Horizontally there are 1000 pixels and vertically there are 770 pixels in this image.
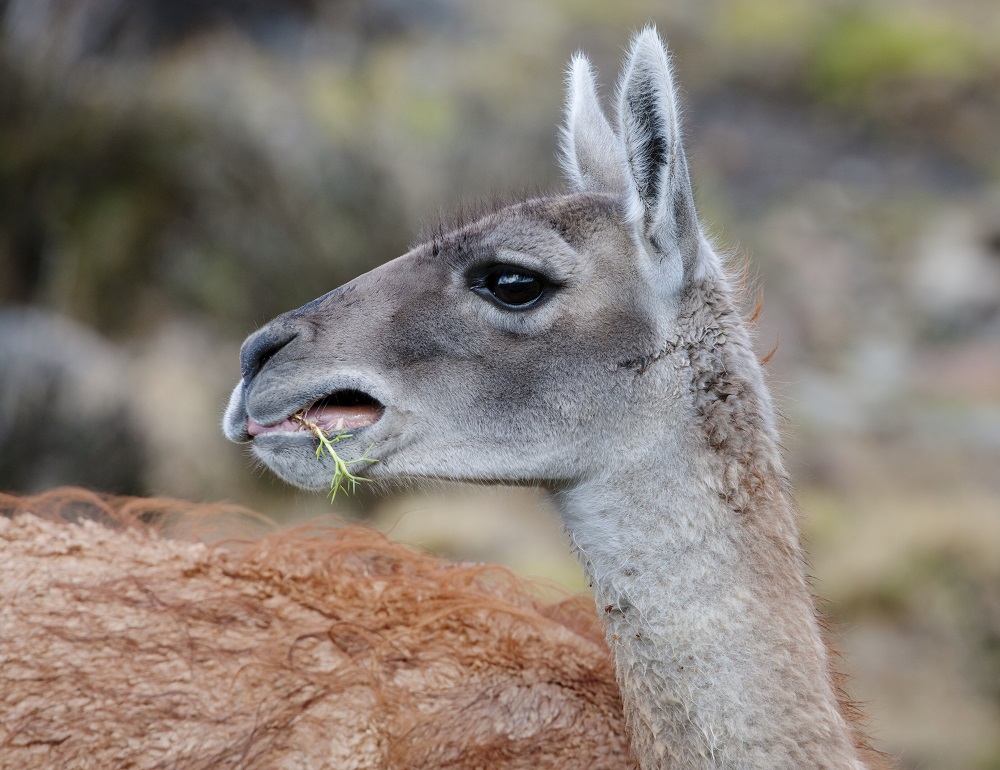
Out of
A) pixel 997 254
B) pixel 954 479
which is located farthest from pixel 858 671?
pixel 997 254

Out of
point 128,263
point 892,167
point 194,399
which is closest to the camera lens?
point 194,399

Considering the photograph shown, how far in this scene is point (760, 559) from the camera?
7.51 feet

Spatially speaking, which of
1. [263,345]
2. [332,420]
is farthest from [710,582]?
[263,345]

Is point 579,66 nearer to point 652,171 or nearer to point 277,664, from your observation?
point 652,171

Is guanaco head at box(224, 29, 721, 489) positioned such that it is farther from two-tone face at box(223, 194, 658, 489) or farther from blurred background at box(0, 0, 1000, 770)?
blurred background at box(0, 0, 1000, 770)

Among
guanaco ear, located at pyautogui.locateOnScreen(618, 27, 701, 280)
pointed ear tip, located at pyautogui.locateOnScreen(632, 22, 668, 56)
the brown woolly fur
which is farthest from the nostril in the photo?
pointed ear tip, located at pyautogui.locateOnScreen(632, 22, 668, 56)

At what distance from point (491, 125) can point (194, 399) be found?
22.5ft

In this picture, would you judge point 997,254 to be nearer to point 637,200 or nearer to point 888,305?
point 888,305

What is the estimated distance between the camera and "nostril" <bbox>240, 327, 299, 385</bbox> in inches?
102

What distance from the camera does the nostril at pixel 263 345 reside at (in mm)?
2592

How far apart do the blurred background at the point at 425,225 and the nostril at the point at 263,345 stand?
28.3 inches

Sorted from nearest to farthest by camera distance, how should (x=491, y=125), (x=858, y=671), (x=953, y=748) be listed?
(x=953, y=748), (x=858, y=671), (x=491, y=125)

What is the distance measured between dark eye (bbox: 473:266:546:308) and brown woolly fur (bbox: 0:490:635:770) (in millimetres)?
719

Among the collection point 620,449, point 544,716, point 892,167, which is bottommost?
point 544,716
